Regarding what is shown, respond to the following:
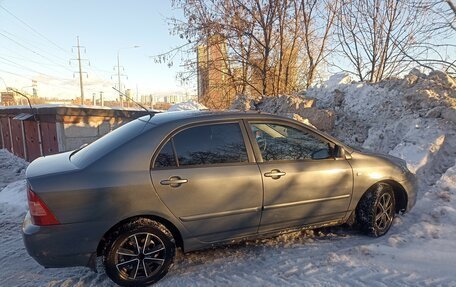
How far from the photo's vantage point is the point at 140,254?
3010mm

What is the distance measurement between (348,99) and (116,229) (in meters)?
8.07

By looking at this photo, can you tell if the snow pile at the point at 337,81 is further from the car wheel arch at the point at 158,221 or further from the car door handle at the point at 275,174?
the car wheel arch at the point at 158,221

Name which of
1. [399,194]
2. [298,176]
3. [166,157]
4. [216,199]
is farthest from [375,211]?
[166,157]

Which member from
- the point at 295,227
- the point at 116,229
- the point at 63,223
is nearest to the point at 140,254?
the point at 116,229

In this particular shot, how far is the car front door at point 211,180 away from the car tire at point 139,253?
0.82 ft

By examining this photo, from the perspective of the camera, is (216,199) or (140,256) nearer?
(140,256)

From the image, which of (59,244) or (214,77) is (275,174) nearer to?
(59,244)

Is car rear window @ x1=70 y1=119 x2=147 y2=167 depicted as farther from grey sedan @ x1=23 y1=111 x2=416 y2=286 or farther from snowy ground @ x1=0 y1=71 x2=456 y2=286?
snowy ground @ x1=0 y1=71 x2=456 y2=286

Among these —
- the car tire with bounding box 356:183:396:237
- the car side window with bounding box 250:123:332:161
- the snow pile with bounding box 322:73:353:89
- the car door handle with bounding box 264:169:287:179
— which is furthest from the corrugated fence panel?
the snow pile with bounding box 322:73:353:89

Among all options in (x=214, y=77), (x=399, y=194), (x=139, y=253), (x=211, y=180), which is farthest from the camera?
(x=214, y=77)

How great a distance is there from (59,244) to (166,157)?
1.14 metres

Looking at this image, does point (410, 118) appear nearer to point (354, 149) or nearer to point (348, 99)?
point (348, 99)

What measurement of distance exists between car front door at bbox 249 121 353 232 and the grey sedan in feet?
0.04

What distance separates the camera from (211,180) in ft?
10.3
